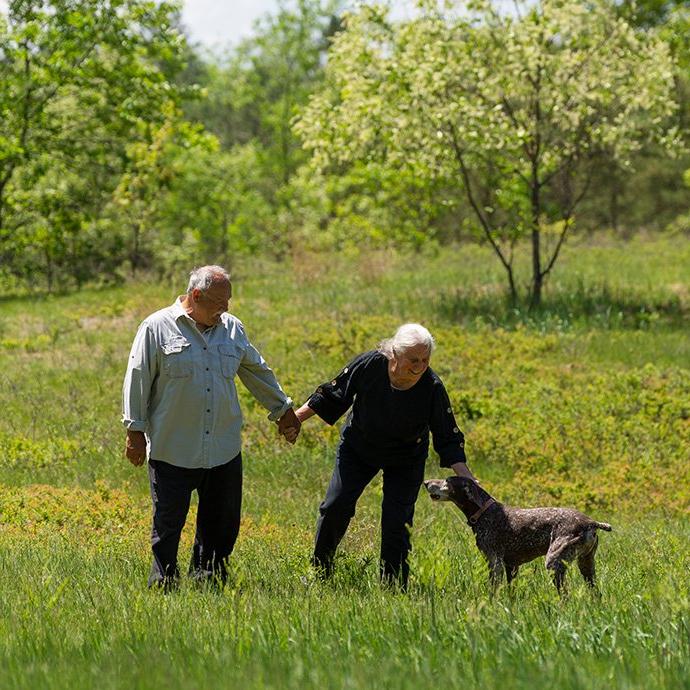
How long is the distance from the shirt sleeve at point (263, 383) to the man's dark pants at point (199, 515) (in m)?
0.53

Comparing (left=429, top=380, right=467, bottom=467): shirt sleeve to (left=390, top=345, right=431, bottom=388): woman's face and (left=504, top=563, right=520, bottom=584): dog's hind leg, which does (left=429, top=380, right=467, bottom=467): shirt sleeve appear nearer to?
(left=390, top=345, right=431, bottom=388): woman's face

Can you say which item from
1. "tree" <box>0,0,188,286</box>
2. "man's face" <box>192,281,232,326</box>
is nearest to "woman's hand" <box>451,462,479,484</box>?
"man's face" <box>192,281,232,326</box>

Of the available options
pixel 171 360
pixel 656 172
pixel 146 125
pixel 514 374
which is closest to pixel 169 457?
pixel 171 360

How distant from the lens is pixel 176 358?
6516 mm

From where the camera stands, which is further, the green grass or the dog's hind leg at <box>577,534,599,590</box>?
the dog's hind leg at <box>577,534,599,590</box>

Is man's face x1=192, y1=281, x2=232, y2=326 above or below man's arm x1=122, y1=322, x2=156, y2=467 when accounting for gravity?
above

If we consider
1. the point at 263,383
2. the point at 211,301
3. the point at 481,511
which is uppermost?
the point at 211,301

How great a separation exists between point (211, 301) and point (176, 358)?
15.2 inches

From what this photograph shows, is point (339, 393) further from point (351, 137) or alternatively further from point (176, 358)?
point (351, 137)

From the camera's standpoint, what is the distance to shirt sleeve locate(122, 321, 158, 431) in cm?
650

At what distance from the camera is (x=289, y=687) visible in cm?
370

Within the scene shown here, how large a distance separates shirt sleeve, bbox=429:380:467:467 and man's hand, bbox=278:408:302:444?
36.3 inches

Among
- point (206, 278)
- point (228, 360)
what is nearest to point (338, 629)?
point (228, 360)

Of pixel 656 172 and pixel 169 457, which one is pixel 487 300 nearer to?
pixel 169 457
